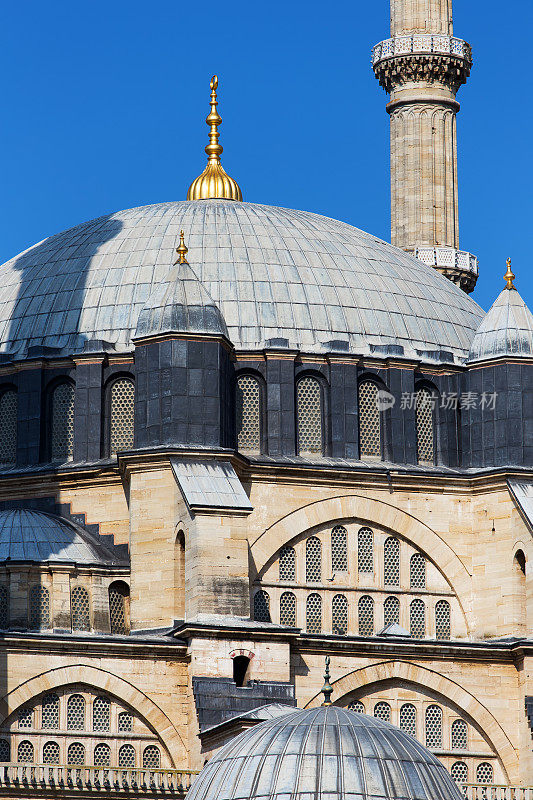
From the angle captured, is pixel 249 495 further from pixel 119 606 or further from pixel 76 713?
pixel 76 713

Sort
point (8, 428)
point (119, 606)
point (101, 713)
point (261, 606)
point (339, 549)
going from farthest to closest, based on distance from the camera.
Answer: point (8, 428)
point (339, 549)
point (261, 606)
point (119, 606)
point (101, 713)

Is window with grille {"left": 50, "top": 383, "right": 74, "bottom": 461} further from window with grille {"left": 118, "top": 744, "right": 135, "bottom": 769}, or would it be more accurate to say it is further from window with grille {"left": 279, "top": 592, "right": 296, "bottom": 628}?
window with grille {"left": 118, "top": 744, "right": 135, "bottom": 769}

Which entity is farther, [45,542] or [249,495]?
[249,495]

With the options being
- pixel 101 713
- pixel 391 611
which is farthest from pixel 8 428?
pixel 101 713

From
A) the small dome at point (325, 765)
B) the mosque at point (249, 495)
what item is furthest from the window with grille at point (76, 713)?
the small dome at point (325, 765)

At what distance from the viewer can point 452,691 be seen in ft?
145

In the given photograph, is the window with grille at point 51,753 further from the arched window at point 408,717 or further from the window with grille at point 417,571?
the window with grille at point 417,571

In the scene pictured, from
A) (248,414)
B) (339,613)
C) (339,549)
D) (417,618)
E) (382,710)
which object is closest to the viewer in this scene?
(382,710)

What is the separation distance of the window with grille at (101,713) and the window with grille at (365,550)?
271 inches

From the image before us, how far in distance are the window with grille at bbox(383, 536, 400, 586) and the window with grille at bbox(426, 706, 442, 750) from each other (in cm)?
331

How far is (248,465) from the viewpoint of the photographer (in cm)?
4572

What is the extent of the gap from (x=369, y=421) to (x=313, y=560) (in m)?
3.36

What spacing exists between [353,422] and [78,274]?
661 cm

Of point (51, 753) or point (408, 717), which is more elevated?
point (408, 717)
